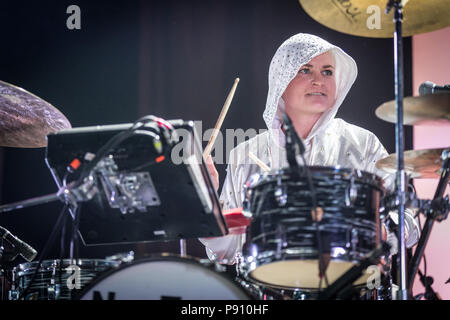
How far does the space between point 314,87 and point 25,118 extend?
1506 mm

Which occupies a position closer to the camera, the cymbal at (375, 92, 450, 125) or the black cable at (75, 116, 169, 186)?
the black cable at (75, 116, 169, 186)

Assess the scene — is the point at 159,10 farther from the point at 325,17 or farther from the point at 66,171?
the point at 66,171

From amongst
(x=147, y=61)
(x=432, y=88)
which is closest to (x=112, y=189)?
(x=432, y=88)

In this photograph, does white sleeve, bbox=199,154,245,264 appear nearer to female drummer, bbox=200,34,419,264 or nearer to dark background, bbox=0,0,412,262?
female drummer, bbox=200,34,419,264

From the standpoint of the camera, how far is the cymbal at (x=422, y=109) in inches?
71.1

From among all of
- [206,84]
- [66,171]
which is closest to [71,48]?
[206,84]

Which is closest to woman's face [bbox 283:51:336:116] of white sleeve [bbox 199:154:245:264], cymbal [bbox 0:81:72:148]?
white sleeve [bbox 199:154:245:264]

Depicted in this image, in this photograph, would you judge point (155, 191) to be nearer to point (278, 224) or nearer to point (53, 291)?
point (278, 224)

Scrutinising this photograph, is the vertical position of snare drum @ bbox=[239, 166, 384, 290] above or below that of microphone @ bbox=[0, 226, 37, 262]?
above

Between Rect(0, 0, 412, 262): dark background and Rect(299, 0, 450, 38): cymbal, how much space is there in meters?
1.43

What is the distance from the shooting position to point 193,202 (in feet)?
5.52

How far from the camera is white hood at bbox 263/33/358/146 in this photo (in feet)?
9.80

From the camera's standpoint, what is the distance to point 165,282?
1.51m

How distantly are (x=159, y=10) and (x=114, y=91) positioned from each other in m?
0.64
